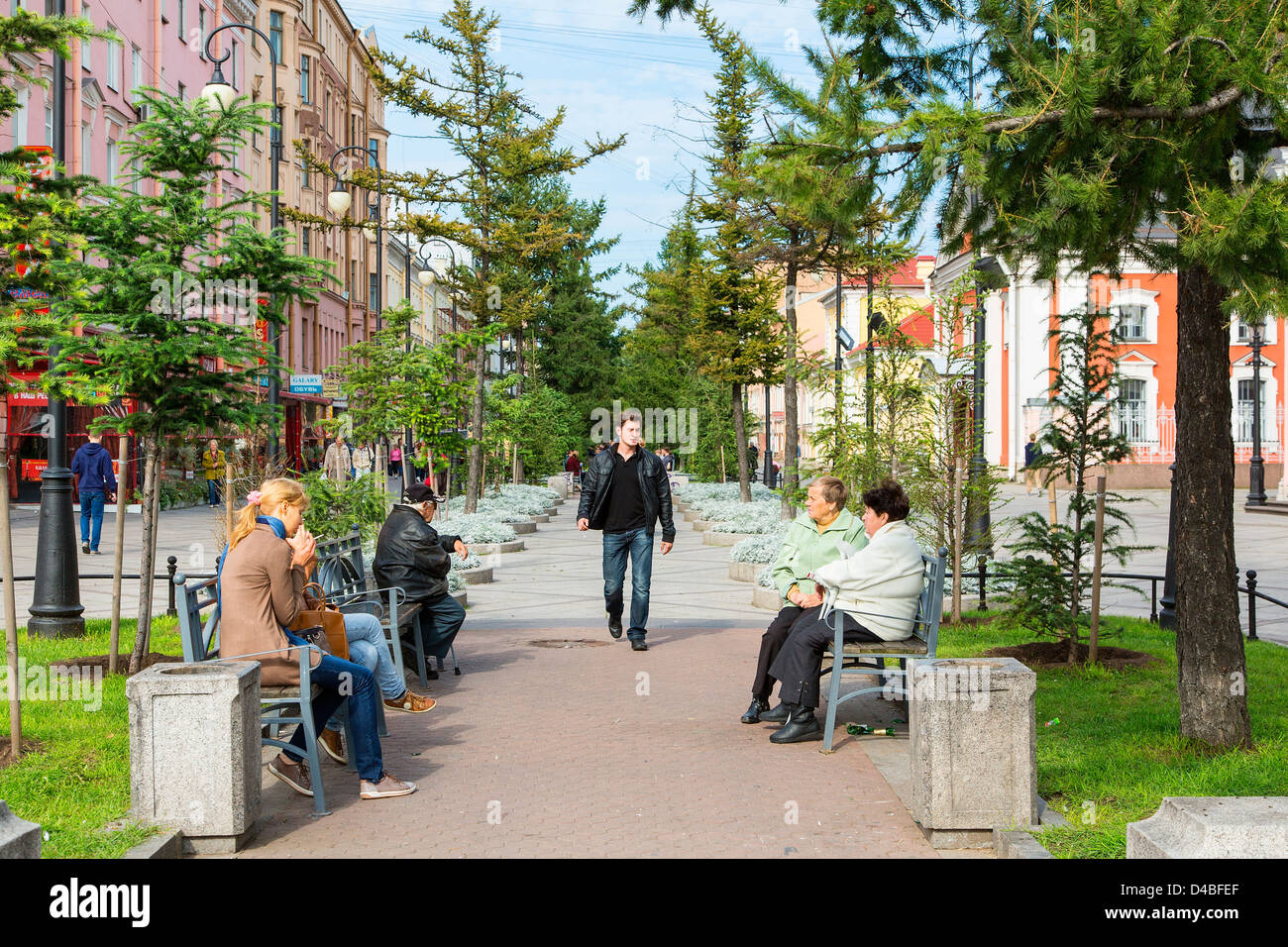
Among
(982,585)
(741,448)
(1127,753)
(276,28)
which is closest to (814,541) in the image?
(1127,753)

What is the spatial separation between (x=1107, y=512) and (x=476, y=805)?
556 cm

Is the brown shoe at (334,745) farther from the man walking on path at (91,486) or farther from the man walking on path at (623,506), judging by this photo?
the man walking on path at (91,486)

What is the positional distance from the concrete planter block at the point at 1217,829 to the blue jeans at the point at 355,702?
350 centimetres

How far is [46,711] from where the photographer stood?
758cm

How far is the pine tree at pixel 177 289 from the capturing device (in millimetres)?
8344

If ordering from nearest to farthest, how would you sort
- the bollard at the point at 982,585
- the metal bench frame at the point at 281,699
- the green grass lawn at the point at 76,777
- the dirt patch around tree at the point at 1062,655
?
1. the green grass lawn at the point at 76,777
2. the metal bench frame at the point at 281,699
3. the dirt patch around tree at the point at 1062,655
4. the bollard at the point at 982,585

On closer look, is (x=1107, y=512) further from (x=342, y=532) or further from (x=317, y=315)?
(x=317, y=315)

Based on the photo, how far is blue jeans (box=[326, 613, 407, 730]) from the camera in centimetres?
685

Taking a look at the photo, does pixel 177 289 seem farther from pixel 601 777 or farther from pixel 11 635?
pixel 601 777

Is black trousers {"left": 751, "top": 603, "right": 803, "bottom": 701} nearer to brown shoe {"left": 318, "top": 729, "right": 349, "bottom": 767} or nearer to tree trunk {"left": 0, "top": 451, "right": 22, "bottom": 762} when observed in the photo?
brown shoe {"left": 318, "top": 729, "right": 349, "bottom": 767}

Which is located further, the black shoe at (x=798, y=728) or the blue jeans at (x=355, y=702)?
the black shoe at (x=798, y=728)

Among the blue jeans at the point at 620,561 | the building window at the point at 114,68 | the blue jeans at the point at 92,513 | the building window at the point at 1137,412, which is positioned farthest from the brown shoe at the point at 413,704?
the building window at the point at 1137,412

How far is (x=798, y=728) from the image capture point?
7.24m
